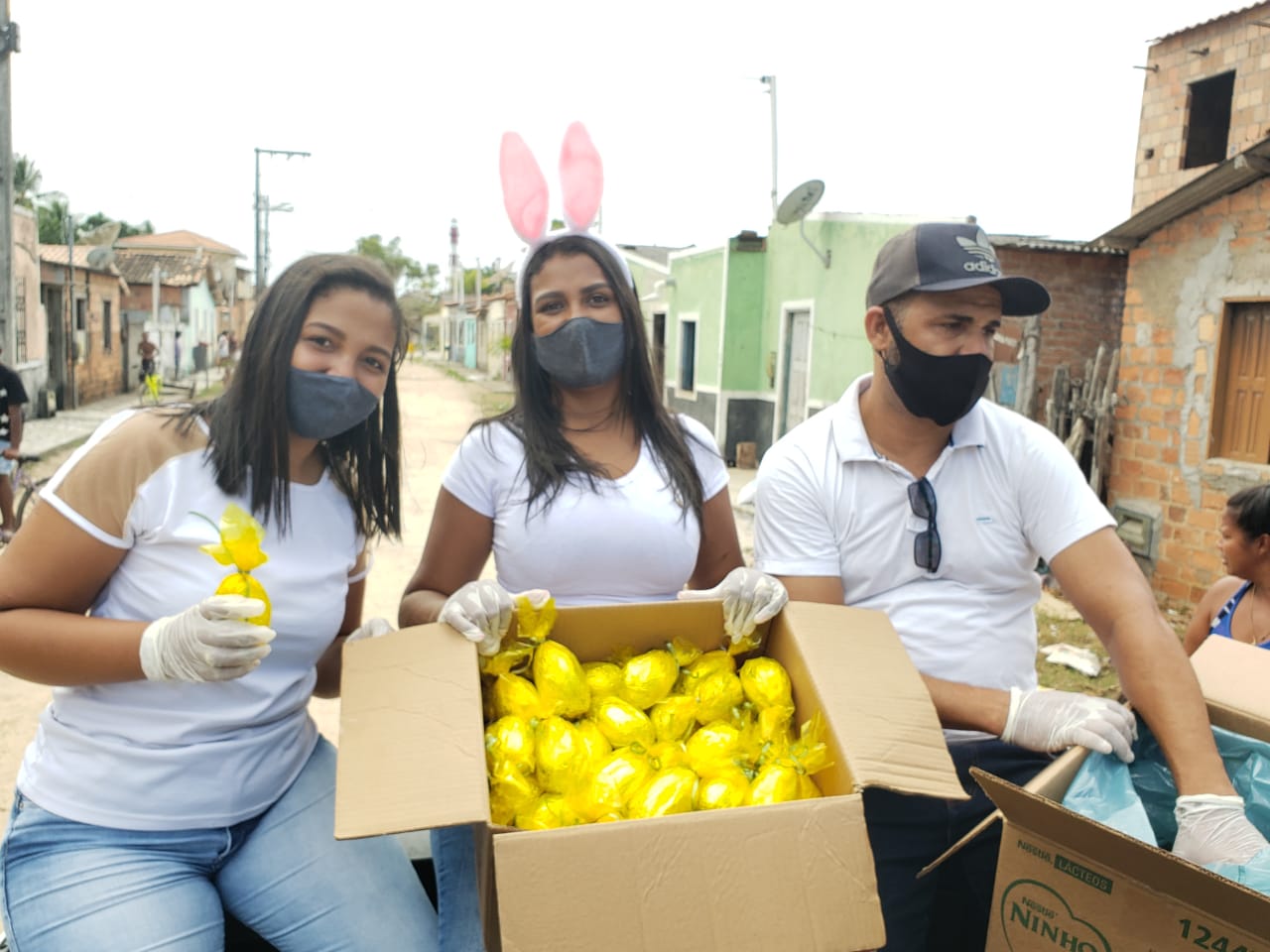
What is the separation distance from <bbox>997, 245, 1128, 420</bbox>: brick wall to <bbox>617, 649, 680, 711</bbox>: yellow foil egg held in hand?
30.9 ft

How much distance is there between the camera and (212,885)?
5.84 ft

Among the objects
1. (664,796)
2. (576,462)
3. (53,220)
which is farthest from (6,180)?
(53,220)

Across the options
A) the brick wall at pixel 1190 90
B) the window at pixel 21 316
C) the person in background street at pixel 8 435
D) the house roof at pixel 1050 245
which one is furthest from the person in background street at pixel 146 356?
the brick wall at pixel 1190 90

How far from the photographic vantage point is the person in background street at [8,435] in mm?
7699

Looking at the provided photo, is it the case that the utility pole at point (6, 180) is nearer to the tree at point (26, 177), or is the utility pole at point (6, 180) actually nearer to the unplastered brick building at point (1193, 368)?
the unplastered brick building at point (1193, 368)

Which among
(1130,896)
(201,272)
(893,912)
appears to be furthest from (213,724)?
(201,272)

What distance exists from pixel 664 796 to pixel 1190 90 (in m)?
14.7

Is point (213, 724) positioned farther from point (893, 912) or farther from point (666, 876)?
point (893, 912)

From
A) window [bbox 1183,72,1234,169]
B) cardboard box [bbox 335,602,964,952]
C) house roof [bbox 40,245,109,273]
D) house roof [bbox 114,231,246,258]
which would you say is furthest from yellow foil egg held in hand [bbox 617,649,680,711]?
house roof [bbox 114,231,246,258]

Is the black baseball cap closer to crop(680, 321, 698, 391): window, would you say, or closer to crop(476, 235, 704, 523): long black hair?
crop(476, 235, 704, 523): long black hair

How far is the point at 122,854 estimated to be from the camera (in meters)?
1.67

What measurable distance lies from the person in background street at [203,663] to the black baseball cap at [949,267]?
1.20 metres

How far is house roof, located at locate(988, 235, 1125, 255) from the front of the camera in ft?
31.9

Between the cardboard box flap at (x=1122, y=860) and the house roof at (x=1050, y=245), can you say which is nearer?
the cardboard box flap at (x=1122, y=860)
